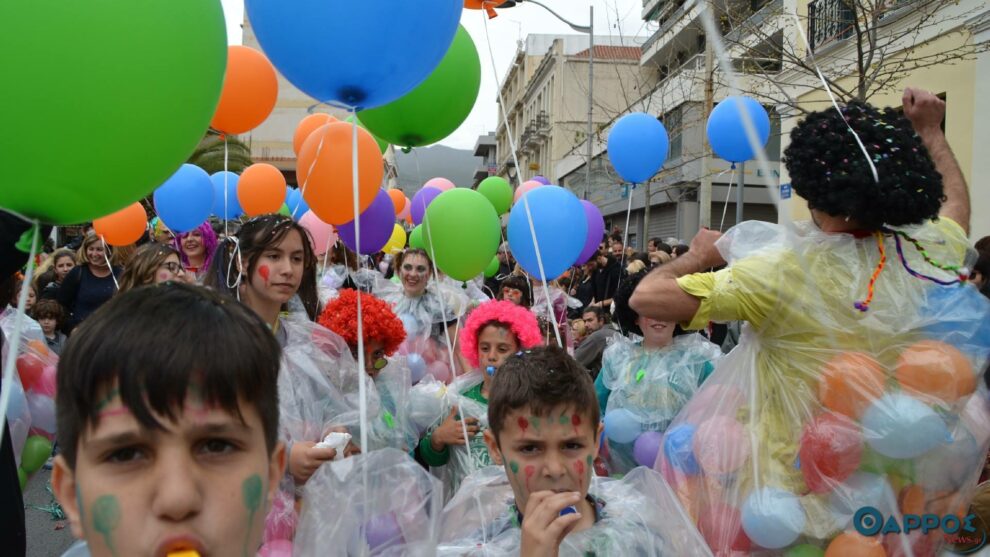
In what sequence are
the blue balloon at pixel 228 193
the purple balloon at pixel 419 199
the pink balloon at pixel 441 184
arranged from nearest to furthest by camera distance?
the purple balloon at pixel 419 199
the blue balloon at pixel 228 193
the pink balloon at pixel 441 184

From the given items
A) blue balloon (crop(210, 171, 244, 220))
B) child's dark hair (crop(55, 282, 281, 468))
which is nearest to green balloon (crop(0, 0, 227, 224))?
child's dark hair (crop(55, 282, 281, 468))

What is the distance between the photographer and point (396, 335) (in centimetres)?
360

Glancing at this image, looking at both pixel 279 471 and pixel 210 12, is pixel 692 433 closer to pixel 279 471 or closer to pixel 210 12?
pixel 279 471

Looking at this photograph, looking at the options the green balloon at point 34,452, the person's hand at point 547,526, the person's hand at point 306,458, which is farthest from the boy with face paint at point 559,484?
→ the green balloon at point 34,452

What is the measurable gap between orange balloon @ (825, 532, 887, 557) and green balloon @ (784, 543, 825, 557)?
4 cm

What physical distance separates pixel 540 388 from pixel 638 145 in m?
4.72

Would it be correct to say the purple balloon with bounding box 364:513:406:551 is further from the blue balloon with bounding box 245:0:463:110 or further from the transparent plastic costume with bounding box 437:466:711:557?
the blue balloon with bounding box 245:0:463:110

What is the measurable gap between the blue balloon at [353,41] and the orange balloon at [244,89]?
1.60 metres

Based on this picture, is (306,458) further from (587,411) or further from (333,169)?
(333,169)

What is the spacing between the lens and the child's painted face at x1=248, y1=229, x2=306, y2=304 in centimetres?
295

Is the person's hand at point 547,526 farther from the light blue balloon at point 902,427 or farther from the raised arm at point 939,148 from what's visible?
the raised arm at point 939,148

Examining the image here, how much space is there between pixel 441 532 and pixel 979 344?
1559mm

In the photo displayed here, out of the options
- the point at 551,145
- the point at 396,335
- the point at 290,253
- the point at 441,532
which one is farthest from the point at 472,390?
the point at 551,145

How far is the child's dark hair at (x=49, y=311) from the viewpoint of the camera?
5605 millimetres
